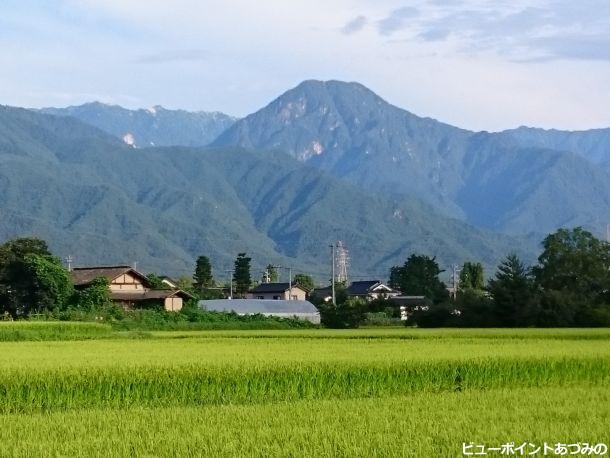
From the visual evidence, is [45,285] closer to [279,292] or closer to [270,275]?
[279,292]

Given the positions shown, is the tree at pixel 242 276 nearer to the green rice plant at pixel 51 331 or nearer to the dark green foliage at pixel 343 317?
the dark green foliage at pixel 343 317

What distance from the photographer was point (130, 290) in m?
88.9

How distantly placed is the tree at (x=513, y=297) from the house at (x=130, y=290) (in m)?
28.0

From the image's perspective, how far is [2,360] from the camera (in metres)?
25.0

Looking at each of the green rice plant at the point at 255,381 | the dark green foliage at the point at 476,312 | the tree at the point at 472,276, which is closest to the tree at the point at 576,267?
the dark green foliage at the point at 476,312

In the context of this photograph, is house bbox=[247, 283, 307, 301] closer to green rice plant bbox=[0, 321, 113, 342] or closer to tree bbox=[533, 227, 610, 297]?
tree bbox=[533, 227, 610, 297]

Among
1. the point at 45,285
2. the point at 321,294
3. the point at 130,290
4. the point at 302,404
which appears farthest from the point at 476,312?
the point at 321,294

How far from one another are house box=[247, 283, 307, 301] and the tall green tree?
141ft

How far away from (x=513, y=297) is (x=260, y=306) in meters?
32.0

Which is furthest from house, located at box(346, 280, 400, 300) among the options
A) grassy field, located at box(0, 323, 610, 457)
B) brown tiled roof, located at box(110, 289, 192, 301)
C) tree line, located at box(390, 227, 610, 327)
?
grassy field, located at box(0, 323, 610, 457)

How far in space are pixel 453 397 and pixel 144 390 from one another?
640 centimetres

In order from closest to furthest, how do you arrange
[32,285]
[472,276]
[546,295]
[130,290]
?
[546,295] → [32,285] → [130,290] → [472,276]

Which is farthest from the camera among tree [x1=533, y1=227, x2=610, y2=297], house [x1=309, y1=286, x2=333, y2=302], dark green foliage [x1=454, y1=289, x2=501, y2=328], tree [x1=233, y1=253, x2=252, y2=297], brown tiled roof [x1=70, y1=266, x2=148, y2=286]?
tree [x1=233, y1=253, x2=252, y2=297]

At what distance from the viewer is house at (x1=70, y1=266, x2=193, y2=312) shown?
8388cm
